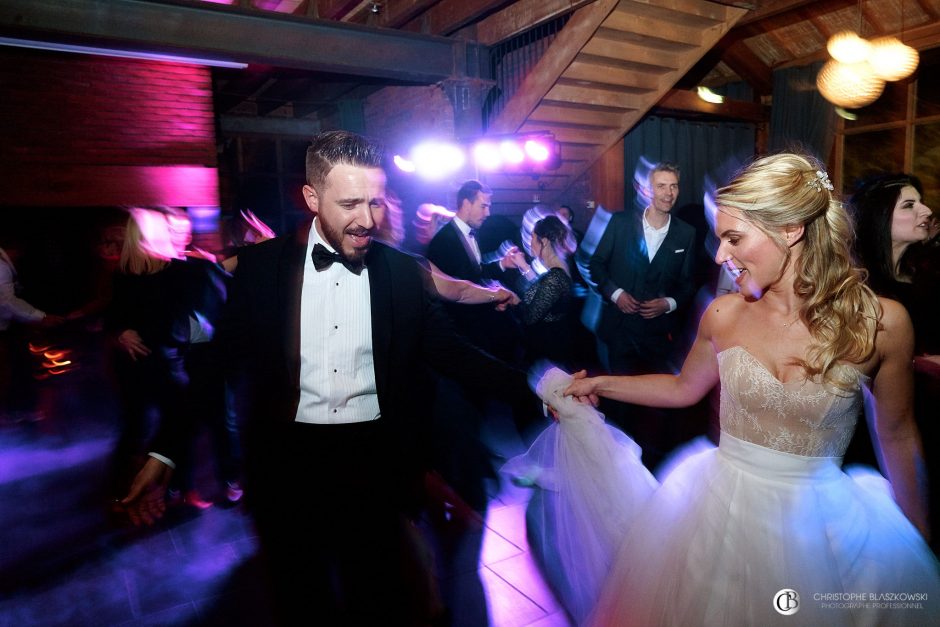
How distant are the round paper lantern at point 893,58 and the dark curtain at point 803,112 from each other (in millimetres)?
2484

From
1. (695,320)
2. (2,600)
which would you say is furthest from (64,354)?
(695,320)

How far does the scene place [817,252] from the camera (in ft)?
5.52

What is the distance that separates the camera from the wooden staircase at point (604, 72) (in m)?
6.10

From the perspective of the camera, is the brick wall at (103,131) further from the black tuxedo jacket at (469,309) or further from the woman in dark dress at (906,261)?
the woman in dark dress at (906,261)

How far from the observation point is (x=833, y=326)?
5.34ft

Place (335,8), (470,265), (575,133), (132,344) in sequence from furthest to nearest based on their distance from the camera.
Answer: (575,133)
(335,8)
(470,265)
(132,344)

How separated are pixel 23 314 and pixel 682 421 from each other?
16.7ft

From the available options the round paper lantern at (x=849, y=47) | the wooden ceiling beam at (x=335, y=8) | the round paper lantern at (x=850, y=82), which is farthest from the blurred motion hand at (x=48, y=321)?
the round paper lantern at (x=850, y=82)

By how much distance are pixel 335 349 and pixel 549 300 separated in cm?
239

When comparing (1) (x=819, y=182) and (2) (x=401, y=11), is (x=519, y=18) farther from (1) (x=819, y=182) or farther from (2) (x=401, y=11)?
(1) (x=819, y=182)

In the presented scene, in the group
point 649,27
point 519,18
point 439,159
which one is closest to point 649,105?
point 649,27

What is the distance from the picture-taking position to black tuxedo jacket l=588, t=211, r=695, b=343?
14.2 ft

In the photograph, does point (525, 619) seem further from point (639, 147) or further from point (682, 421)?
point (639, 147)

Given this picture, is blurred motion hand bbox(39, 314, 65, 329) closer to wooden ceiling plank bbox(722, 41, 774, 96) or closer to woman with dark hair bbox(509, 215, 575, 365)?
woman with dark hair bbox(509, 215, 575, 365)
